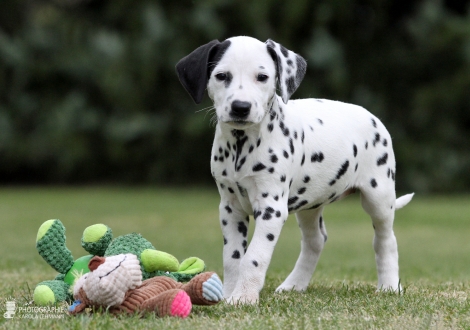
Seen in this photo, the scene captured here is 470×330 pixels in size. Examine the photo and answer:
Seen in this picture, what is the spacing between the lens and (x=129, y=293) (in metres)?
4.74

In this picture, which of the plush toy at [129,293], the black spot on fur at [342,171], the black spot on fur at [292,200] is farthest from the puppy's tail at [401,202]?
the plush toy at [129,293]

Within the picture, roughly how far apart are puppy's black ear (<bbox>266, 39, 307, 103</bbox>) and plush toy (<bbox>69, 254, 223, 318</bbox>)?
1.57 meters

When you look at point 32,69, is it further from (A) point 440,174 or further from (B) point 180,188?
(A) point 440,174

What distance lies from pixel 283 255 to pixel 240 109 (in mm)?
6409

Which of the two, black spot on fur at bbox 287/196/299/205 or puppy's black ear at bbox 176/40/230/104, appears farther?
black spot on fur at bbox 287/196/299/205

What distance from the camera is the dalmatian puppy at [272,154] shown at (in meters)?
5.30

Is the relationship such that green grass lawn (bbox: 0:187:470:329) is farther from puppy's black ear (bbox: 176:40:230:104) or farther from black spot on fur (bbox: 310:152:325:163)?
puppy's black ear (bbox: 176:40:230:104)

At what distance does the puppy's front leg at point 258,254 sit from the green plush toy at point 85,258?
0.48m

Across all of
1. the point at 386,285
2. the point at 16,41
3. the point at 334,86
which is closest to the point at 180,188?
the point at 334,86

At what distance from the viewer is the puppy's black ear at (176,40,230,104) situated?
5.45m

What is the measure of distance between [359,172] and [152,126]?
663 inches

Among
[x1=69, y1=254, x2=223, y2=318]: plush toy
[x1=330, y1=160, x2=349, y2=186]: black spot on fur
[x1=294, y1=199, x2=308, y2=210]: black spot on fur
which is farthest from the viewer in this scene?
[x1=330, y1=160, x2=349, y2=186]: black spot on fur

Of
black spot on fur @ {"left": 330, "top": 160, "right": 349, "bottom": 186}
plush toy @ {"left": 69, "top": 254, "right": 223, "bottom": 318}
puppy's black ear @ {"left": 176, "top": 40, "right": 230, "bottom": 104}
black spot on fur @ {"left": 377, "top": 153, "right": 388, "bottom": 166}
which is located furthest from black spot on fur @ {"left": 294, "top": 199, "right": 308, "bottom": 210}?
plush toy @ {"left": 69, "top": 254, "right": 223, "bottom": 318}

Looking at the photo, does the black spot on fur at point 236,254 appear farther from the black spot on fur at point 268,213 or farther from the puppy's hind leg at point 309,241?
the puppy's hind leg at point 309,241
